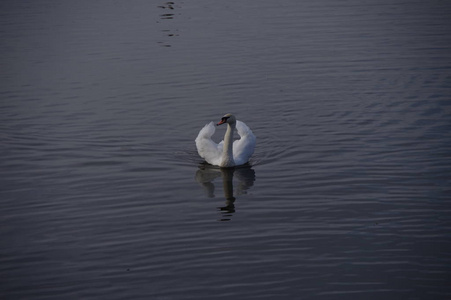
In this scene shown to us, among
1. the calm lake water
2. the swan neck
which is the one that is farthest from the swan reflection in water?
the swan neck

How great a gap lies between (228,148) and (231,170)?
58cm

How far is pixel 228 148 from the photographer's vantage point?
1722cm

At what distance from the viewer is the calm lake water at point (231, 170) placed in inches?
463

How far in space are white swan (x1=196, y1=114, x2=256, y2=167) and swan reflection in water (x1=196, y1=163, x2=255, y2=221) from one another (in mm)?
181

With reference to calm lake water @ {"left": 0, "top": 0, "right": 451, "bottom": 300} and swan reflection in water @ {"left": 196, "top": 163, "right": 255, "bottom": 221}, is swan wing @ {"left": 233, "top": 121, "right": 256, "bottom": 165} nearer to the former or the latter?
swan reflection in water @ {"left": 196, "top": 163, "right": 255, "bottom": 221}

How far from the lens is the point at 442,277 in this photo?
1125 cm

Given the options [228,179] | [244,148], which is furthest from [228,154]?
[228,179]

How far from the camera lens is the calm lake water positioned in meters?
11.8

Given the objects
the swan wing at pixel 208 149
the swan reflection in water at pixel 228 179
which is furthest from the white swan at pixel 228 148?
the swan reflection in water at pixel 228 179

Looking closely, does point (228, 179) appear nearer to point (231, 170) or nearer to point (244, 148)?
point (231, 170)

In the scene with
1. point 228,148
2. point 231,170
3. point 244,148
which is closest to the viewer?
point 228,148

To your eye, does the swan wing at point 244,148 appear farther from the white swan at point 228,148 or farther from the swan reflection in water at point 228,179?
the swan reflection in water at point 228,179

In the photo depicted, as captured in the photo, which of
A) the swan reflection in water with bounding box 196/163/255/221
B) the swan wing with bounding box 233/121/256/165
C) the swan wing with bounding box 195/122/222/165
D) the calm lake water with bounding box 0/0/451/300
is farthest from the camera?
the swan wing with bounding box 195/122/222/165

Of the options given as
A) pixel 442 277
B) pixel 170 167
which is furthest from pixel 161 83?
pixel 442 277
